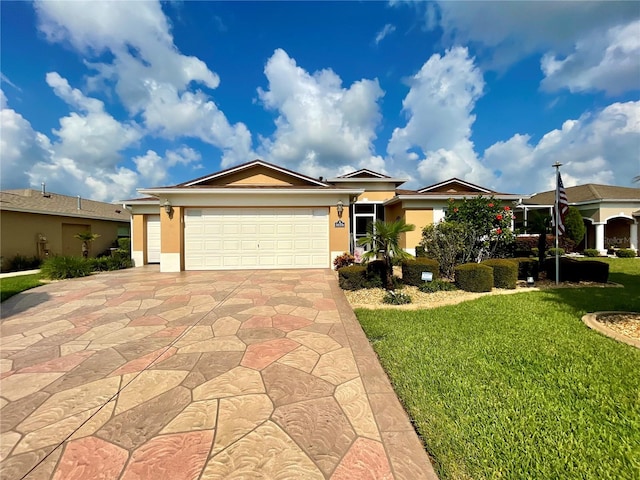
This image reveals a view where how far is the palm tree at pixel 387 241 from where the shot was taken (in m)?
6.99

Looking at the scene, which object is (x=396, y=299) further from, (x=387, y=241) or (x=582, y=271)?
(x=582, y=271)

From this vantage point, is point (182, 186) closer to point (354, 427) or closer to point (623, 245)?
point (354, 427)

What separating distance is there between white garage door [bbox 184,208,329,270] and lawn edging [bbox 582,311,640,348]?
7.94 m

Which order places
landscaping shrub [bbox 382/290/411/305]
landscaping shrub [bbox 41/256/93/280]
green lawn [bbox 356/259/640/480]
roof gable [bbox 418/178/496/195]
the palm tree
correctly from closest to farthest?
1. green lawn [bbox 356/259/640/480]
2. landscaping shrub [bbox 382/290/411/305]
3. the palm tree
4. landscaping shrub [bbox 41/256/93/280]
5. roof gable [bbox 418/178/496/195]

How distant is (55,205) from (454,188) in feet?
84.0

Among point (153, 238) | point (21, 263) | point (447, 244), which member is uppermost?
point (153, 238)

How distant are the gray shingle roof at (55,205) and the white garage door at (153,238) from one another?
238 inches

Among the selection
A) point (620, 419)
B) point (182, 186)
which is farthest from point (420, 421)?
point (182, 186)

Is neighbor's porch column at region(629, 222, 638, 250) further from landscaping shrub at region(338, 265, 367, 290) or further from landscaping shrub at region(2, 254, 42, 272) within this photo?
landscaping shrub at region(2, 254, 42, 272)

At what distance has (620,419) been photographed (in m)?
2.39

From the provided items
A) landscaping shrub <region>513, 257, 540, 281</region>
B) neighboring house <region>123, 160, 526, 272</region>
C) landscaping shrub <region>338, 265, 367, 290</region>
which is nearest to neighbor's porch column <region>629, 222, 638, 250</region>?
landscaping shrub <region>513, 257, 540, 281</region>

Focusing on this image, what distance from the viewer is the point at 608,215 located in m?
17.1

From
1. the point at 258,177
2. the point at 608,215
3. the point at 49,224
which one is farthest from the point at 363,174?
the point at 49,224

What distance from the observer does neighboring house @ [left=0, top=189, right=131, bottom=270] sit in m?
13.4
